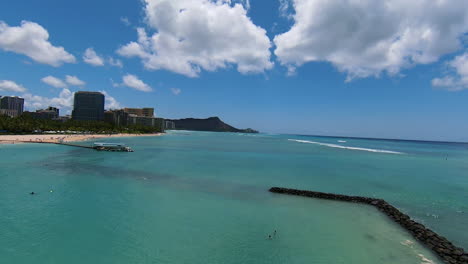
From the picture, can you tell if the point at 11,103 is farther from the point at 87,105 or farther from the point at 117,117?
the point at 117,117

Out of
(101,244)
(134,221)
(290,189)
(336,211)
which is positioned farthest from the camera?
(290,189)

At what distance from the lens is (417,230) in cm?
1324

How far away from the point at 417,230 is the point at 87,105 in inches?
8496

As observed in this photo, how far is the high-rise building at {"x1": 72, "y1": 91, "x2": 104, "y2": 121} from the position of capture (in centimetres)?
18538

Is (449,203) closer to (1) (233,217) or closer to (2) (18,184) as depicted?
(1) (233,217)

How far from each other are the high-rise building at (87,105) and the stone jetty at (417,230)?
202m

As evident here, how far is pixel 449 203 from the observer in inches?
776

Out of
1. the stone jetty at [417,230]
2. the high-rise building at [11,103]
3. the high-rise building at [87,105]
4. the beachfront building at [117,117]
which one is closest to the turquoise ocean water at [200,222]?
the stone jetty at [417,230]

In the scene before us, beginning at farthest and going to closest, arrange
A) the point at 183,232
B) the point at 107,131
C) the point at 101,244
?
the point at 107,131 → the point at 183,232 → the point at 101,244

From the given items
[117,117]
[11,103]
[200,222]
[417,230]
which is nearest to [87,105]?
[117,117]

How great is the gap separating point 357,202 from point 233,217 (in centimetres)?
1081

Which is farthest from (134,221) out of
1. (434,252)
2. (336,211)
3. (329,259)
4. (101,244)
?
(434,252)

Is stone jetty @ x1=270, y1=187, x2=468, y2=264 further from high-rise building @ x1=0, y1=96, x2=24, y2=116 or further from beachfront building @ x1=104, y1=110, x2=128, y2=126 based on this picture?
high-rise building @ x1=0, y1=96, x2=24, y2=116

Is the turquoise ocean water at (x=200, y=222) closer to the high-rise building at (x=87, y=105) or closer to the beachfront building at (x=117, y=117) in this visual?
the beachfront building at (x=117, y=117)
